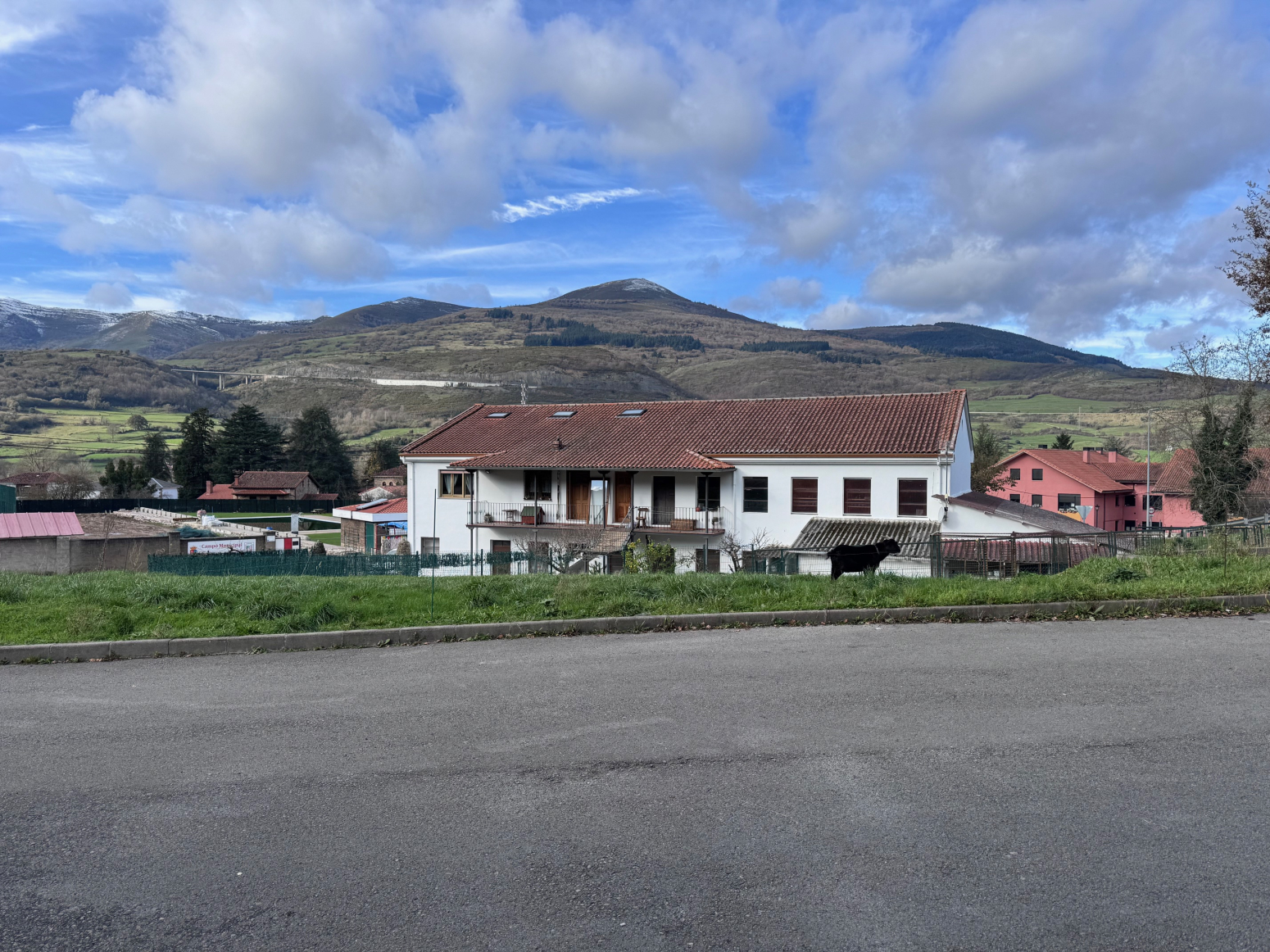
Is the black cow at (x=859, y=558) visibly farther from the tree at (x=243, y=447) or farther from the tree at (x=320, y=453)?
the tree at (x=320, y=453)

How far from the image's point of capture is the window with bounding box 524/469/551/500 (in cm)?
3791

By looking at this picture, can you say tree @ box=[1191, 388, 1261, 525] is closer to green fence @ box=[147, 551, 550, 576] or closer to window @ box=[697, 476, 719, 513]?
window @ box=[697, 476, 719, 513]

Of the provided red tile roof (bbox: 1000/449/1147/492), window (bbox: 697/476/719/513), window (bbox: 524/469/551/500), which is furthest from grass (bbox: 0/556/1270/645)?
red tile roof (bbox: 1000/449/1147/492)

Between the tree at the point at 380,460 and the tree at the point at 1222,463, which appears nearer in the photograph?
the tree at the point at 1222,463

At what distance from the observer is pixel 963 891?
388cm

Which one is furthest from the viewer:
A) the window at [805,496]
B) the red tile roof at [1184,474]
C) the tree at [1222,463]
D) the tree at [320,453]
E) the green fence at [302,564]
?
the tree at [320,453]

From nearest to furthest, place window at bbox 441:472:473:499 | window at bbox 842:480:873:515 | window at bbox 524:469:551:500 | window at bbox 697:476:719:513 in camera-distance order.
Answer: window at bbox 842:480:873:515 < window at bbox 697:476:719:513 < window at bbox 524:469:551:500 < window at bbox 441:472:473:499

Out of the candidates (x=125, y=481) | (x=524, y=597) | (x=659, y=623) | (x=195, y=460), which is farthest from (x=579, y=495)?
(x=125, y=481)

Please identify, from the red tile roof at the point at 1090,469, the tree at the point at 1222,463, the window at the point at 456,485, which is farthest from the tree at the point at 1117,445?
the window at the point at 456,485

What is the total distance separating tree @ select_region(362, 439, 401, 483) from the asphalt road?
9076cm

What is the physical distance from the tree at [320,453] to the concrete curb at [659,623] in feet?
287

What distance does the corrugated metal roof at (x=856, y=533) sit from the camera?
30156 mm

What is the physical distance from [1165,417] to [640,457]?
3058 cm

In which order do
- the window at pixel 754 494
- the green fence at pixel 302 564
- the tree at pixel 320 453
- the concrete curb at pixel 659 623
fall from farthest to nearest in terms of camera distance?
1. the tree at pixel 320 453
2. the window at pixel 754 494
3. the green fence at pixel 302 564
4. the concrete curb at pixel 659 623
